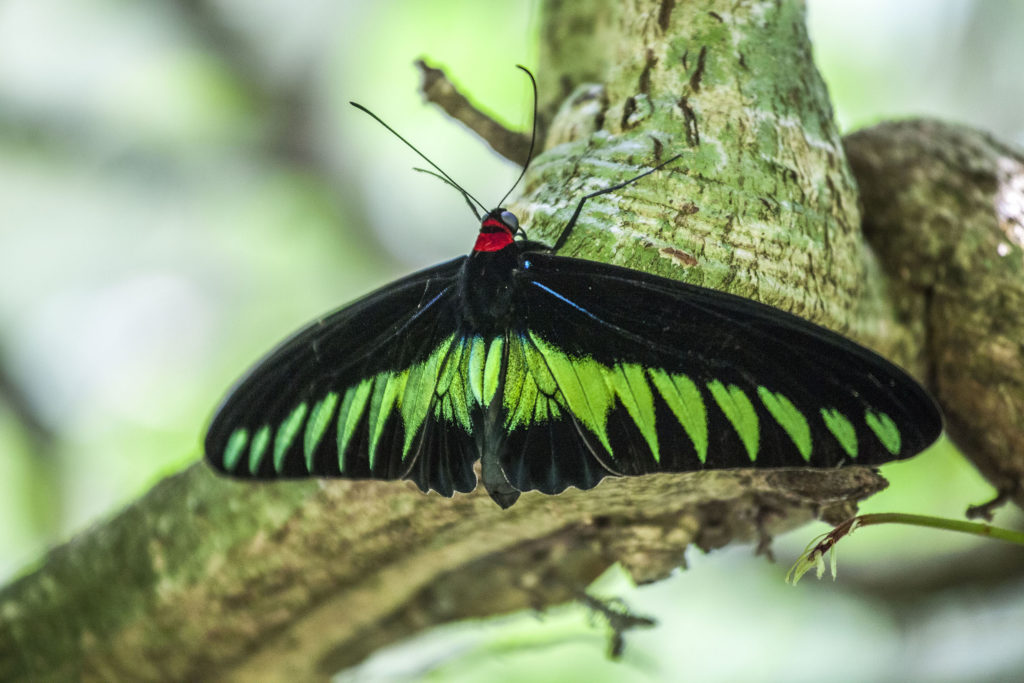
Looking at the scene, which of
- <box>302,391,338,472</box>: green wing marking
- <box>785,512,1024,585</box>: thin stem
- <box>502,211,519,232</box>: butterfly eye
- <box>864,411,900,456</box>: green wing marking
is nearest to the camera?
<box>864,411,900,456</box>: green wing marking

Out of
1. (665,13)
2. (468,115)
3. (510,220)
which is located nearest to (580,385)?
(510,220)

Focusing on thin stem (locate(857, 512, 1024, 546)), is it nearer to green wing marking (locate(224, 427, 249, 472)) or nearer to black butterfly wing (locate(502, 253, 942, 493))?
black butterfly wing (locate(502, 253, 942, 493))

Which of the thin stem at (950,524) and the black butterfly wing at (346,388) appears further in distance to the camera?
the black butterfly wing at (346,388)

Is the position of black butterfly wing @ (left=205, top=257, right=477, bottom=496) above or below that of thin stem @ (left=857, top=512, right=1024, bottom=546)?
above

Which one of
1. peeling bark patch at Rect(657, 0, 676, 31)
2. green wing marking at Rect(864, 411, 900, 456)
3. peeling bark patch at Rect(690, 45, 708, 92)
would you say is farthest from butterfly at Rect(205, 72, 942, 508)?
peeling bark patch at Rect(657, 0, 676, 31)

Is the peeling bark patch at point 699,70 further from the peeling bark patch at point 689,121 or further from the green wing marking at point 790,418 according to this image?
the green wing marking at point 790,418

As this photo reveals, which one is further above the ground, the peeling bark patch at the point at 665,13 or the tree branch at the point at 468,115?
the tree branch at the point at 468,115

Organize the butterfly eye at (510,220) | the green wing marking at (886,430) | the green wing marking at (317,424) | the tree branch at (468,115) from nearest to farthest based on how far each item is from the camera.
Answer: the green wing marking at (886,430)
the butterfly eye at (510,220)
the green wing marking at (317,424)
the tree branch at (468,115)

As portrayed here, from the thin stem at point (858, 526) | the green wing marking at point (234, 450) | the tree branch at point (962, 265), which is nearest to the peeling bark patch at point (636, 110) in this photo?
the tree branch at point (962, 265)
